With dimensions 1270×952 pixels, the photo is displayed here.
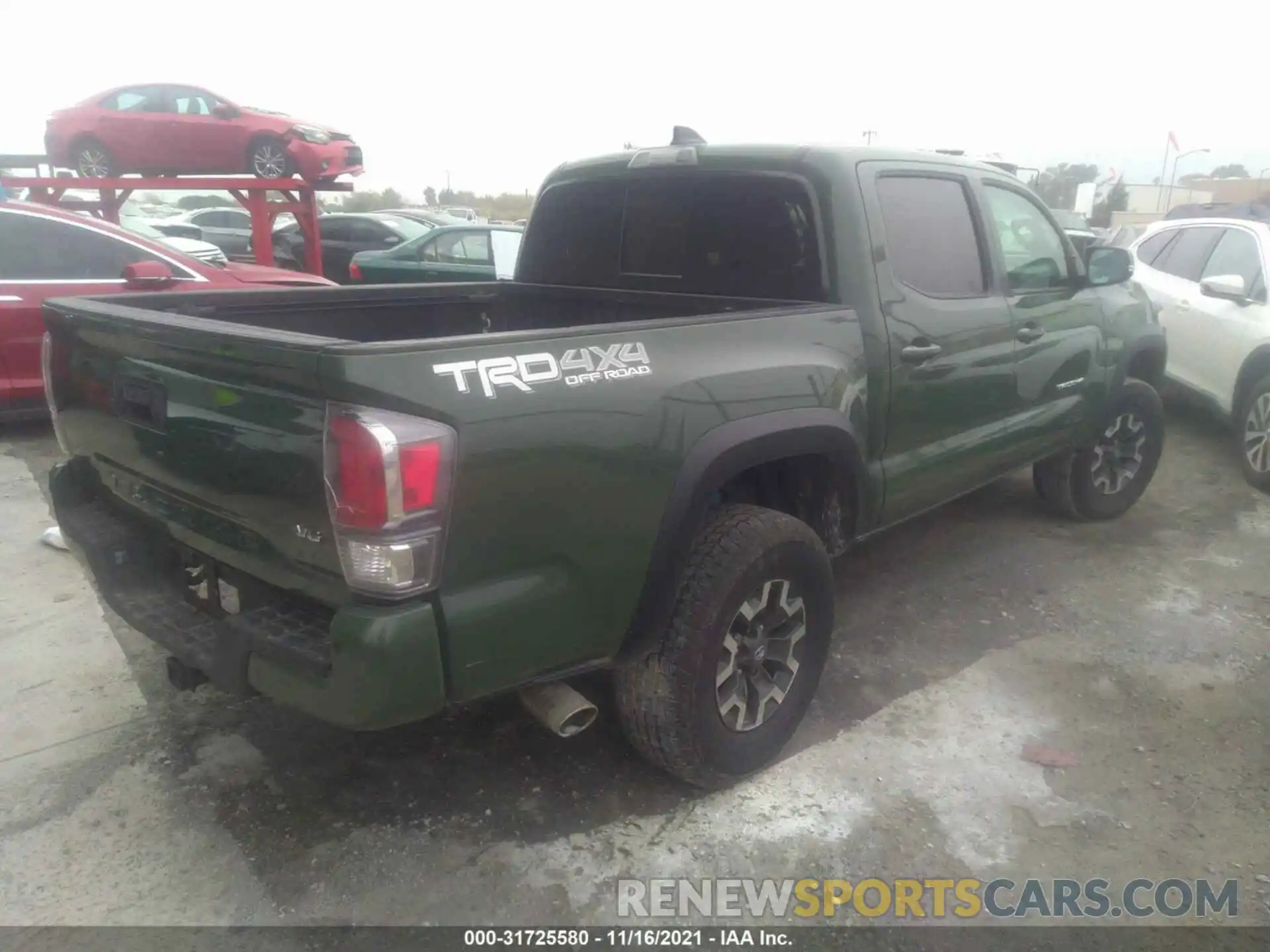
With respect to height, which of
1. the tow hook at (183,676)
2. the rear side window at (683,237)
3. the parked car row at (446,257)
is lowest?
the tow hook at (183,676)

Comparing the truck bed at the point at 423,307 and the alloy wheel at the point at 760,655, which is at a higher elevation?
the truck bed at the point at 423,307

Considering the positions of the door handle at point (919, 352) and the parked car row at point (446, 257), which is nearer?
the door handle at point (919, 352)

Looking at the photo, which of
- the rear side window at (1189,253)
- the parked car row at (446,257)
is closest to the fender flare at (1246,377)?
the rear side window at (1189,253)

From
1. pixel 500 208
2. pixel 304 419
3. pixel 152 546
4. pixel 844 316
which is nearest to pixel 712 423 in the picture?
pixel 844 316

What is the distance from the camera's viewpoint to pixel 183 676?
2.72m

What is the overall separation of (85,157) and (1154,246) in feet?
36.5

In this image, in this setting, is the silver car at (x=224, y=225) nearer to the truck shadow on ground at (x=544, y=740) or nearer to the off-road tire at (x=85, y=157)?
the off-road tire at (x=85, y=157)

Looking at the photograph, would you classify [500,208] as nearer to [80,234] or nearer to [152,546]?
[80,234]

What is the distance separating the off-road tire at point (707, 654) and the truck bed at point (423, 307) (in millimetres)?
785

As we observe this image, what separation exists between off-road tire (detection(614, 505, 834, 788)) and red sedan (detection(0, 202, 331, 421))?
4544 millimetres

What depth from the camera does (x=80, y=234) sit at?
641 cm

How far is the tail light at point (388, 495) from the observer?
1.96m

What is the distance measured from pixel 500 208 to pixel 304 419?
2343 inches

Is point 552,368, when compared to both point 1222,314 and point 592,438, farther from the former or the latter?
point 1222,314
